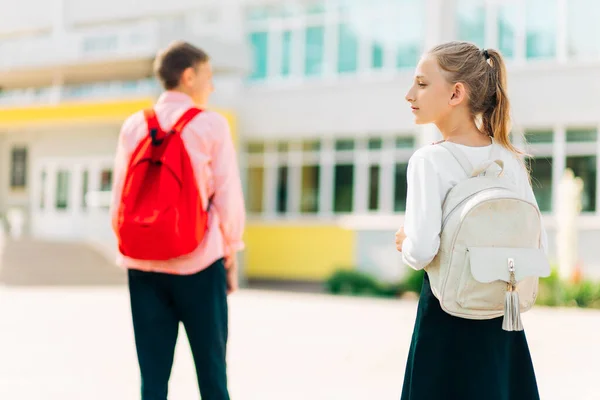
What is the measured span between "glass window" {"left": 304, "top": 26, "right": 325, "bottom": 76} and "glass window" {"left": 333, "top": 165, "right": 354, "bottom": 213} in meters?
2.36

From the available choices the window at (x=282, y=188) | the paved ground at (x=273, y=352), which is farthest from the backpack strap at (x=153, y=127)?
the window at (x=282, y=188)

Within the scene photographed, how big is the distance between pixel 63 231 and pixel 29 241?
3.67m

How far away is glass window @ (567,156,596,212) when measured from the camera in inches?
663

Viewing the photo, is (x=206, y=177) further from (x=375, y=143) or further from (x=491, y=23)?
(x=375, y=143)

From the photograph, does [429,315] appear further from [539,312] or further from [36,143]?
[36,143]

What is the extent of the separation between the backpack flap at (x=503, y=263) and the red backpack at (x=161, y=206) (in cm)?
115

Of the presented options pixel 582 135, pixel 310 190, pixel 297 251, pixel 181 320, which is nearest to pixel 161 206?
pixel 181 320

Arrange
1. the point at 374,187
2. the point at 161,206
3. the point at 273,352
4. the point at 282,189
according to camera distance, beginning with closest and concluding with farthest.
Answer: the point at 161,206, the point at 273,352, the point at 374,187, the point at 282,189

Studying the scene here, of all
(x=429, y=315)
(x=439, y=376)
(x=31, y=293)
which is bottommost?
(x=31, y=293)

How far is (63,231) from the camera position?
22516 mm

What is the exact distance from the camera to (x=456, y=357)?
2445 mm

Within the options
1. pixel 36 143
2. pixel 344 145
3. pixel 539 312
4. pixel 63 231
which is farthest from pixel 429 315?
pixel 36 143

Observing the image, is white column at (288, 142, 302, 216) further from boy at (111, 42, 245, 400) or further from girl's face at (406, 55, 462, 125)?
girl's face at (406, 55, 462, 125)

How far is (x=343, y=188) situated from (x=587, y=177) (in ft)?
17.7
